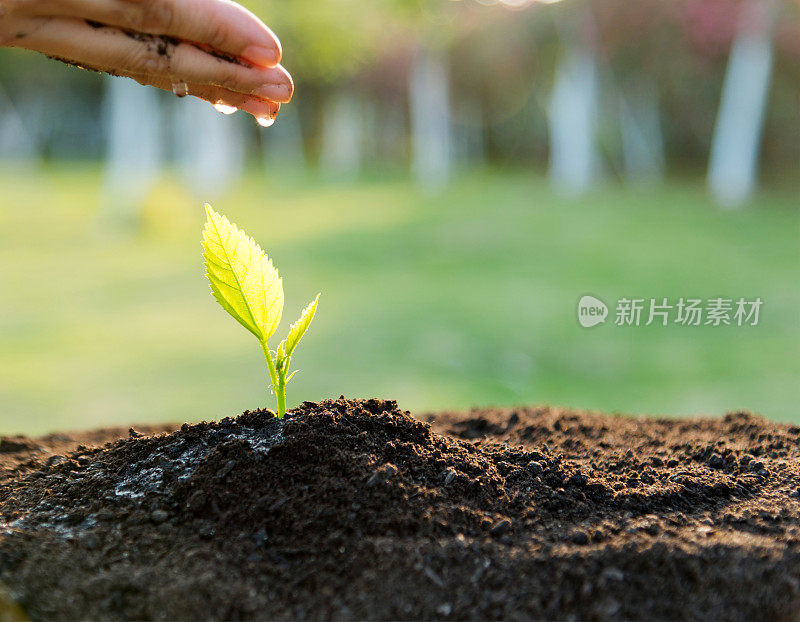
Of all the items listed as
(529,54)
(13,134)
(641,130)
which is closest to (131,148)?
(529,54)

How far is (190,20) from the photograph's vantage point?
136 cm

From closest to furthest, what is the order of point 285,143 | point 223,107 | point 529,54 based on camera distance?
point 223,107
point 529,54
point 285,143

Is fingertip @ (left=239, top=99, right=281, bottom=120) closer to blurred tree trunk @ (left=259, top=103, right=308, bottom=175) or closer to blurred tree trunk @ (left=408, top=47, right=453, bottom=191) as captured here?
blurred tree trunk @ (left=408, top=47, right=453, bottom=191)

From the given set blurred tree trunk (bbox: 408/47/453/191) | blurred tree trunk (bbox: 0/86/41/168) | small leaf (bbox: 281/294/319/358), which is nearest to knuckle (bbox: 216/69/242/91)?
small leaf (bbox: 281/294/319/358)

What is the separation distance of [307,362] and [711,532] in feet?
14.2

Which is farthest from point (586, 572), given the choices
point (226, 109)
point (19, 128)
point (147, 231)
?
point (19, 128)

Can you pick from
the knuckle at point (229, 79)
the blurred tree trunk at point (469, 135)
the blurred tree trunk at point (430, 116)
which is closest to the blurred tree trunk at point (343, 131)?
the blurred tree trunk at point (469, 135)

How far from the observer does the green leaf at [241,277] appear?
150cm

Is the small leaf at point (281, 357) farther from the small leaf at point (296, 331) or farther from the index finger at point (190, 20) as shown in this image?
the index finger at point (190, 20)

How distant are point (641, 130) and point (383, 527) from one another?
2012cm

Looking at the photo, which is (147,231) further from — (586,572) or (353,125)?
(353,125)

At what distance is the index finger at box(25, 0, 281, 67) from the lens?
4.25 feet

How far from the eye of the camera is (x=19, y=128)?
2994 cm

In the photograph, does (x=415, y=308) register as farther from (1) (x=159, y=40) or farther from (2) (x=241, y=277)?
(1) (x=159, y=40)
